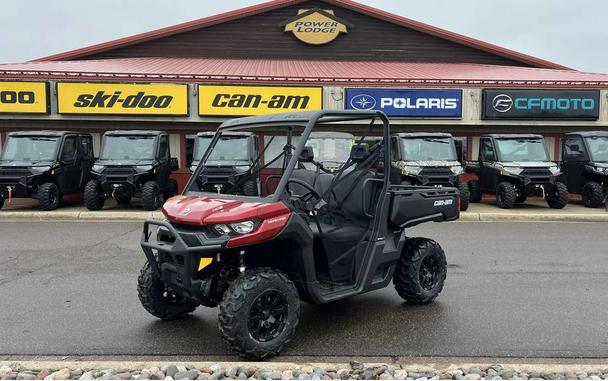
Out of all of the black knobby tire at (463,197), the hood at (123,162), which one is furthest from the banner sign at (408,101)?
the hood at (123,162)

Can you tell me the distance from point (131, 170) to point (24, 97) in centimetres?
581

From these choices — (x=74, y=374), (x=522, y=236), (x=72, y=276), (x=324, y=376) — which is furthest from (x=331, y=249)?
(x=522, y=236)

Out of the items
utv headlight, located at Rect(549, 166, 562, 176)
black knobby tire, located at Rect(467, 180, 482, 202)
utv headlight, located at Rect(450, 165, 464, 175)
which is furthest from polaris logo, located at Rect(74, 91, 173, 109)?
utv headlight, located at Rect(549, 166, 562, 176)

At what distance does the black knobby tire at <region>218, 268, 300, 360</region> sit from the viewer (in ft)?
12.7

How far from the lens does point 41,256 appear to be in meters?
8.09

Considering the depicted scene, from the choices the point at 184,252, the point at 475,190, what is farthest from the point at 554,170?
the point at 184,252

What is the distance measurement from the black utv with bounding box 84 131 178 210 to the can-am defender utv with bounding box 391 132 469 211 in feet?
21.3

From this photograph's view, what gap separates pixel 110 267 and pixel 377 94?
11.9m

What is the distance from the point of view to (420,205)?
5.38 metres

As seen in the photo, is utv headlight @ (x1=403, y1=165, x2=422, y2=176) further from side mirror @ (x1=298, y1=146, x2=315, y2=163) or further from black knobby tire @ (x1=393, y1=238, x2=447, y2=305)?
side mirror @ (x1=298, y1=146, x2=315, y2=163)

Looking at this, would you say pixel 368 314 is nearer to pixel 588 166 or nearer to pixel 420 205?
pixel 420 205

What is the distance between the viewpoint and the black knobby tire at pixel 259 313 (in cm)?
386

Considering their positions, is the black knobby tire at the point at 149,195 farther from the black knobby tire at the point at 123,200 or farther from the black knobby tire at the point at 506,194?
the black knobby tire at the point at 506,194

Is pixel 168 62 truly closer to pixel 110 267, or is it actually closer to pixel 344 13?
pixel 344 13
